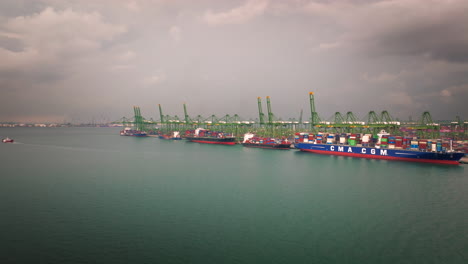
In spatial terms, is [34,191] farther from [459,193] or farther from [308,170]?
[459,193]

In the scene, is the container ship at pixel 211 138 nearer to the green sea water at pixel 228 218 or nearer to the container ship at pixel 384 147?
the container ship at pixel 384 147

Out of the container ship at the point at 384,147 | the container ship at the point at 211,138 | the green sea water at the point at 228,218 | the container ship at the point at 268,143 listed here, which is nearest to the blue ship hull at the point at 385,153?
the container ship at the point at 384,147

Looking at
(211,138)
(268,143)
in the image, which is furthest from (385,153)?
(211,138)

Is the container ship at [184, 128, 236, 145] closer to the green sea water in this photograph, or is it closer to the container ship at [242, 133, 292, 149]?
the container ship at [242, 133, 292, 149]

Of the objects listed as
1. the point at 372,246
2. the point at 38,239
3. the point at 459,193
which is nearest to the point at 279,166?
the point at 459,193

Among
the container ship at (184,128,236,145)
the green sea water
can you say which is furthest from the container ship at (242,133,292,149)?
the green sea water
